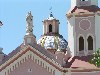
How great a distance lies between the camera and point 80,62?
153 ft

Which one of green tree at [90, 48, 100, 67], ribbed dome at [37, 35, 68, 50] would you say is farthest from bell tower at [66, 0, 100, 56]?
ribbed dome at [37, 35, 68, 50]

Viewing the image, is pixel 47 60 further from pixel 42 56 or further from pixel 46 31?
pixel 46 31

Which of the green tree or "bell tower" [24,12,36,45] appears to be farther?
"bell tower" [24,12,36,45]

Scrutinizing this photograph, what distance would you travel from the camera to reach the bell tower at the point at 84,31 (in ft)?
158

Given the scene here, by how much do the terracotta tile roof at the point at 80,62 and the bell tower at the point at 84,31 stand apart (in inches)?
23.0

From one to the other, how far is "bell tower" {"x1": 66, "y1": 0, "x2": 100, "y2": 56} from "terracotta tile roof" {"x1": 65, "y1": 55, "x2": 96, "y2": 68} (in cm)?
58

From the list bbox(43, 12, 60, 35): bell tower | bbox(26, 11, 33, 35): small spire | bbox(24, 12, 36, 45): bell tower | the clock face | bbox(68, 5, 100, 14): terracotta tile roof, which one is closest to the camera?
bbox(24, 12, 36, 45): bell tower

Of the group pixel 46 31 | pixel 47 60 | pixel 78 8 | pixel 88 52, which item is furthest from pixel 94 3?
pixel 46 31

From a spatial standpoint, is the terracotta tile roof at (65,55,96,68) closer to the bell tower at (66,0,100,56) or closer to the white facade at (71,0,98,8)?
the bell tower at (66,0,100,56)

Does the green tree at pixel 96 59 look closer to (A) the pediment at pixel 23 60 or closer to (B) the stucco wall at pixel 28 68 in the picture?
(A) the pediment at pixel 23 60

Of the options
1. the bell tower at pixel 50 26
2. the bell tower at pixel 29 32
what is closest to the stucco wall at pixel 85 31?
the bell tower at pixel 29 32

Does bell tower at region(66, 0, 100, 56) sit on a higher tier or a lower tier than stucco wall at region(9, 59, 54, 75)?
higher

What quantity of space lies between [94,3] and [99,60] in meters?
6.59

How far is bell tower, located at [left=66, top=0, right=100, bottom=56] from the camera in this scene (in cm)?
4825
